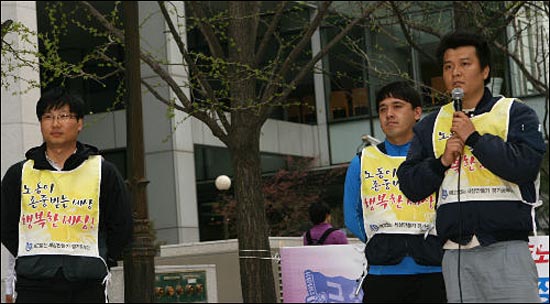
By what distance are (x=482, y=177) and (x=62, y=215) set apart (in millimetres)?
2233

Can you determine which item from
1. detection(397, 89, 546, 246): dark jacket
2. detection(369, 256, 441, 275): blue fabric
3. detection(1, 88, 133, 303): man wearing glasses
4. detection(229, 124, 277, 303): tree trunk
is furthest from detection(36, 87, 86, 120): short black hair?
detection(229, 124, 277, 303): tree trunk

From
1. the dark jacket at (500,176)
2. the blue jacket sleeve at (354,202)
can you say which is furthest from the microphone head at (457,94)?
the blue jacket sleeve at (354,202)

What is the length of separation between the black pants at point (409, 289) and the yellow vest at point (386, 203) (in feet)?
0.92

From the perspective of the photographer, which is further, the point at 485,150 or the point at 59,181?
the point at 59,181

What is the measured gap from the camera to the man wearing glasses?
612 cm

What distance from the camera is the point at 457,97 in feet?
17.4

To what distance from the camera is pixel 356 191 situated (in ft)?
24.8

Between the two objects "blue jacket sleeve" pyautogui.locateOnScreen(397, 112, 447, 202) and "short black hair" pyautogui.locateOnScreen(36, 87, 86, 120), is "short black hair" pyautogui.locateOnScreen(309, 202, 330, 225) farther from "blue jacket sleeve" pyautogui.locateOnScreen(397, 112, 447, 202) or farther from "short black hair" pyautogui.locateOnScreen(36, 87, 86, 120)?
"blue jacket sleeve" pyautogui.locateOnScreen(397, 112, 447, 202)

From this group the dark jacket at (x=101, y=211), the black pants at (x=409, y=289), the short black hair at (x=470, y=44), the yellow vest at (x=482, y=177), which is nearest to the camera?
the yellow vest at (x=482, y=177)

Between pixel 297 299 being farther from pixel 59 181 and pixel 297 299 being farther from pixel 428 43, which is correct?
pixel 428 43

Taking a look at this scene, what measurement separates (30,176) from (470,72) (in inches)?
93.4

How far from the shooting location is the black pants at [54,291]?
20.0 feet

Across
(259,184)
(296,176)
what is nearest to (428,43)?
(296,176)

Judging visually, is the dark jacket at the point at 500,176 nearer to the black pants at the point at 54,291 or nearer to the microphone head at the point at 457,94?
the microphone head at the point at 457,94
